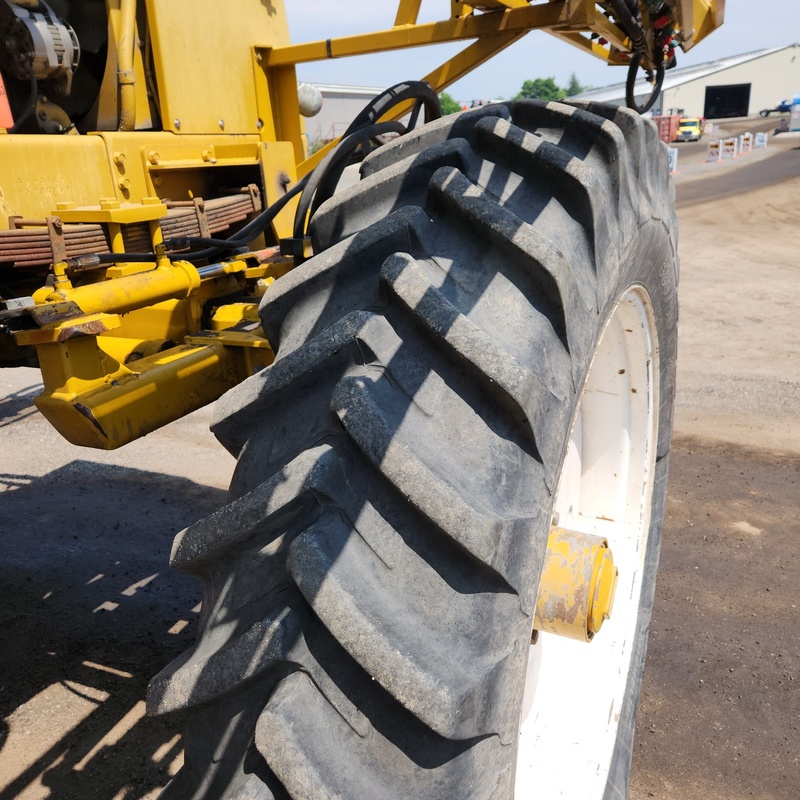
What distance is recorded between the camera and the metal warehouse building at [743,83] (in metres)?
57.1

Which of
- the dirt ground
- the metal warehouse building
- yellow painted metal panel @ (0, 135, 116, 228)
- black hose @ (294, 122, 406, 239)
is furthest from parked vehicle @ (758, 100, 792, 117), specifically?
yellow painted metal panel @ (0, 135, 116, 228)

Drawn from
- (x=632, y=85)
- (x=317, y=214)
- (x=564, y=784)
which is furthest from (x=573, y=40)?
(x=564, y=784)

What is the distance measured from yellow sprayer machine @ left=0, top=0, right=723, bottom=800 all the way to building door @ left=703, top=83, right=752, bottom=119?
6512 centimetres

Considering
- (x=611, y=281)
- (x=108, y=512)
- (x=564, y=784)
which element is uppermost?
(x=611, y=281)

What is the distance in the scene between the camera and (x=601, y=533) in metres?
2.44

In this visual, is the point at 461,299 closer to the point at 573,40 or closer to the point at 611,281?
the point at 611,281

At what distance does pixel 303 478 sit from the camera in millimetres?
1041

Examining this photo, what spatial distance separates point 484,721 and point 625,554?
1.53 metres

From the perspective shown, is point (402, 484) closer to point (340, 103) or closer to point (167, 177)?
point (167, 177)

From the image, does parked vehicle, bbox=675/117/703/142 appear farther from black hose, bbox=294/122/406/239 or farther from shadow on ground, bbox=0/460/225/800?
black hose, bbox=294/122/406/239

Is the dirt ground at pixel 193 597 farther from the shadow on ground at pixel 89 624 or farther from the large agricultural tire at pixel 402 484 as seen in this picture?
the large agricultural tire at pixel 402 484

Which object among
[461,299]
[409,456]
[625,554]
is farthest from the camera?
[625,554]

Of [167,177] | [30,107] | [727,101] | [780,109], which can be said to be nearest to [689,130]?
[780,109]

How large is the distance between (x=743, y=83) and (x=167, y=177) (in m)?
66.4
